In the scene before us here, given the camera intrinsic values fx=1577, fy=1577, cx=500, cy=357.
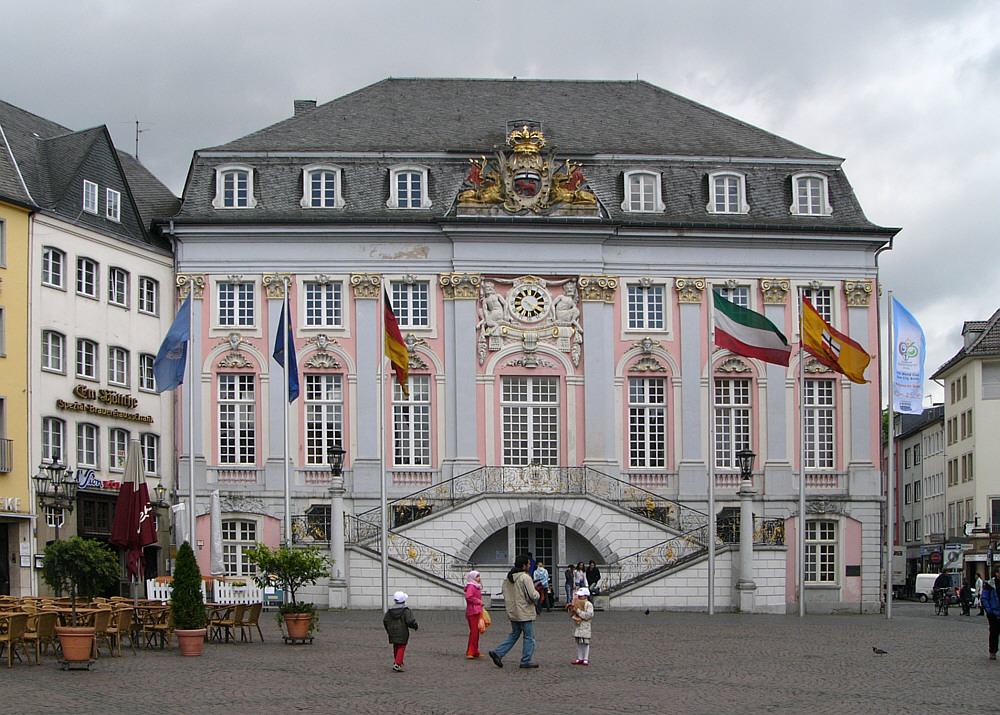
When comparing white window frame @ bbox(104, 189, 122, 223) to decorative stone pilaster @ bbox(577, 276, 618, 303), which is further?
decorative stone pilaster @ bbox(577, 276, 618, 303)

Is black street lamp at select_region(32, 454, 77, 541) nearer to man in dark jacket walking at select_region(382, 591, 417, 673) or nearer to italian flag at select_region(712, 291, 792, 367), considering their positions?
man in dark jacket walking at select_region(382, 591, 417, 673)

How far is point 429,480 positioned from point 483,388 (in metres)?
3.44

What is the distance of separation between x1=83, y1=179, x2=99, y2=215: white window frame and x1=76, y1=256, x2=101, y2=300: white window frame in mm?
1677

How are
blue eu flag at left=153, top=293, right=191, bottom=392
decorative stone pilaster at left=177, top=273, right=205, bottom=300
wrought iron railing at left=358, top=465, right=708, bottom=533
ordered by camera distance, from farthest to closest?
decorative stone pilaster at left=177, top=273, right=205, bottom=300 → wrought iron railing at left=358, top=465, right=708, bottom=533 → blue eu flag at left=153, top=293, right=191, bottom=392

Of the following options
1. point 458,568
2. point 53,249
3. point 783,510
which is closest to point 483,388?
point 458,568

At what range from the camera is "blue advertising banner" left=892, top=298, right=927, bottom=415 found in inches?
1652

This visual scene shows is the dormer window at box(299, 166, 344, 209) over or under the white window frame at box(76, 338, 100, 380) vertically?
over

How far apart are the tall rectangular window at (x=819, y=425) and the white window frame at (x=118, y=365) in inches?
862

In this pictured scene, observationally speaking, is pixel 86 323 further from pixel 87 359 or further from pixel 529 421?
pixel 529 421

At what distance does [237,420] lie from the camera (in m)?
50.6

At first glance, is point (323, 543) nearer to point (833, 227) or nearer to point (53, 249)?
point (53, 249)

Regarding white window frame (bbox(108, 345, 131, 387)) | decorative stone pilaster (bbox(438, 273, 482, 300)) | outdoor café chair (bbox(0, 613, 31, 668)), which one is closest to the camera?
outdoor café chair (bbox(0, 613, 31, 668))

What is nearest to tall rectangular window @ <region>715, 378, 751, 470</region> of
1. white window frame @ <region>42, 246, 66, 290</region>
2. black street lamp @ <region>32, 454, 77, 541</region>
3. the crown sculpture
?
the crown sculpture

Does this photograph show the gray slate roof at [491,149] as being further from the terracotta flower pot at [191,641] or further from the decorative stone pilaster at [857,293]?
the terracotta flower pot at [191,641]
